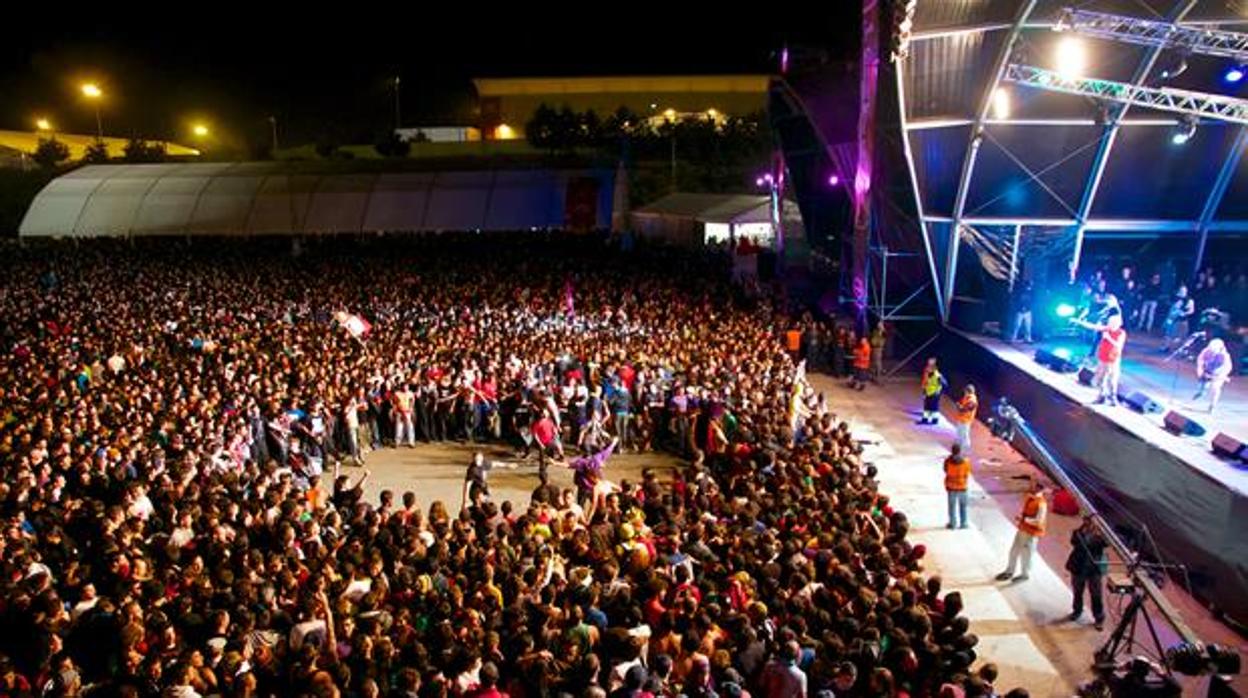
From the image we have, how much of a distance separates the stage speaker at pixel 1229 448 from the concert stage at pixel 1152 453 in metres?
0.11

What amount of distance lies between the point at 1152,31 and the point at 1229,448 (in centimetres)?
788

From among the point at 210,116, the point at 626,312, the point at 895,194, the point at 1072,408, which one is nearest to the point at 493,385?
the point at 626,312

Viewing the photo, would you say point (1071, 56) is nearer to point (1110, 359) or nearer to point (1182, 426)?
point (1110, 359)

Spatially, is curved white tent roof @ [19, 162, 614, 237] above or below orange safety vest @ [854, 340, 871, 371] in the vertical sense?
above

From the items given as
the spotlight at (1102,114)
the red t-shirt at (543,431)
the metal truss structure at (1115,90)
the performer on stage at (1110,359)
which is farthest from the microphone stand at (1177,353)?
the red t-shirt at (543,431)

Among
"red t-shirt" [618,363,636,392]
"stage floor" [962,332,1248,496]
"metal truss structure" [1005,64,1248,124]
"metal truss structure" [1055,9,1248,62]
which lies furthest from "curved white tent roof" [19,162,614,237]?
"metal truss structure" [1055,9,1248,62]

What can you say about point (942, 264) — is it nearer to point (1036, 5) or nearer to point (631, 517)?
point (1036, 5)

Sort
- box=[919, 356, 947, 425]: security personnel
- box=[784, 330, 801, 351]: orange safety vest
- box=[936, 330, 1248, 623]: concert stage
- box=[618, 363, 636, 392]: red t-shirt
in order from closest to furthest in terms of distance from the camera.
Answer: box=[936, 330, 1248, 623]: concert stage → box=[618, 363, 636, 392]: red t-shirt → box=[919, 356, 947, 425]: security personnel → box=[784, 330, 801, 351]: orange safety vest

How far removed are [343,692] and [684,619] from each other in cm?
228

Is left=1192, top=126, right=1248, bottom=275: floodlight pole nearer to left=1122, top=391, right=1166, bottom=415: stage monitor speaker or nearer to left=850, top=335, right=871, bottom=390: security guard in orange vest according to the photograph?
left=850, top=335, right=871, bottom=390: security guard in orange vest

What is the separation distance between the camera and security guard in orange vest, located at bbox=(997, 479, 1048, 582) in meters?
9.30

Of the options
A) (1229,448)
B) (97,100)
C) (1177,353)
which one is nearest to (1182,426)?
(1229,448)

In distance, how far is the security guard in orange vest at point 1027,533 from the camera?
9.30m

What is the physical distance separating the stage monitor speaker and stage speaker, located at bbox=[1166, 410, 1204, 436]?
856 millimetres
